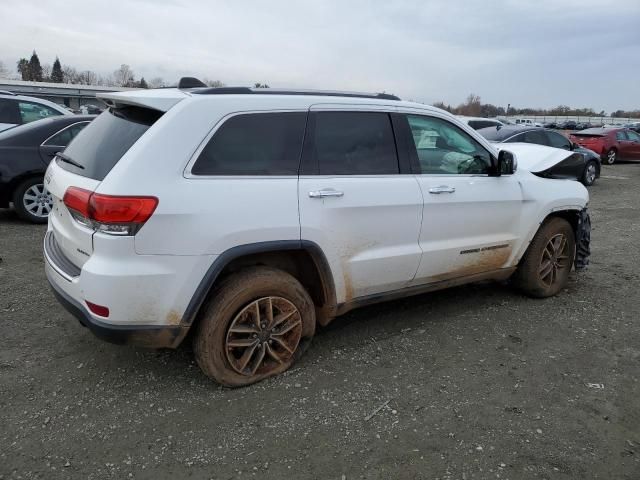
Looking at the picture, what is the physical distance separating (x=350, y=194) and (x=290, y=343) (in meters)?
1.06

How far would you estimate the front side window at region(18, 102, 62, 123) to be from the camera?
941 centimetres

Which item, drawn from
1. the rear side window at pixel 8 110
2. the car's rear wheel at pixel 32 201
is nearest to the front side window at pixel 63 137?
the car's rear wheel at pixel 32 201

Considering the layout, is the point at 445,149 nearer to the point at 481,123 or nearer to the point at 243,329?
the point at 243,329

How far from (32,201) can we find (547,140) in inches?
472

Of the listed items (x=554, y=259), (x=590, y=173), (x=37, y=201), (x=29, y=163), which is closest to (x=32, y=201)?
(x=37, y=201)

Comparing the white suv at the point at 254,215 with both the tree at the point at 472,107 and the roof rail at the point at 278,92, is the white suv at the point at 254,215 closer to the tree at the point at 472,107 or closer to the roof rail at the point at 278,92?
the roof rail at the point at 278,92

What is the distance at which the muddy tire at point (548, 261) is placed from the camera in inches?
187

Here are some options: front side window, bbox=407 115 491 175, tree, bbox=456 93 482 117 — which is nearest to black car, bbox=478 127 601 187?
front side window, bbox=407 115 491 175

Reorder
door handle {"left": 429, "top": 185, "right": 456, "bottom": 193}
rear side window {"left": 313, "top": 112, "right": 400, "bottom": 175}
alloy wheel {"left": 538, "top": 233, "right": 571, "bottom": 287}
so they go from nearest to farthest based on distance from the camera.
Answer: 1. rear side window {"left": 313, "top": 112, "right": 400, "bottom": 175}
2. door handle {"left": 429, "top": 185, "right": 456, "bottom": 193}
3. alloy wheel {"left": 538, "top": 233, "right": 571, "bottom": 287}

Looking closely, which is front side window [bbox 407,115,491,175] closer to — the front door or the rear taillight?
the front door

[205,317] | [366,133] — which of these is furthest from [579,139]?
[205,317]

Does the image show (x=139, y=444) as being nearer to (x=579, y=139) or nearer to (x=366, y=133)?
(x=366, y=133)

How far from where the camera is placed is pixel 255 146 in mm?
3137

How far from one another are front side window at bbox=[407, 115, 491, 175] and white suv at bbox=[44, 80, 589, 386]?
0.01 meters
